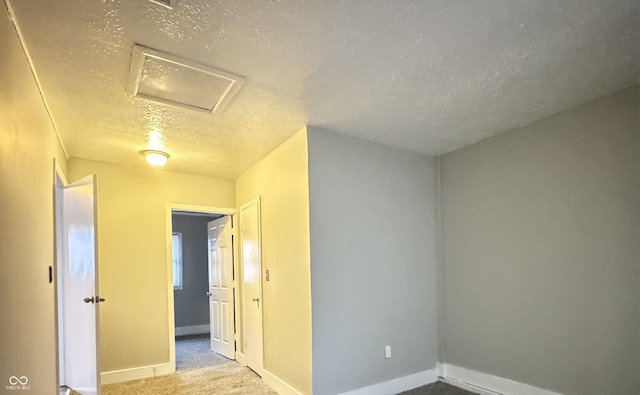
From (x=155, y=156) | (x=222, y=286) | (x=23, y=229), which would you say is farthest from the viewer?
(x=222, y=286)

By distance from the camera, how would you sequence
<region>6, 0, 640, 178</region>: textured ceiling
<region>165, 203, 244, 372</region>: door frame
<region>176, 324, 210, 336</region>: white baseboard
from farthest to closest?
<region>176, 324, 210, 336</region>: white baseboard < <region>165, 203, 244, 372</region>: door frame < <region>6, 0, 640, 178</region>: textured ceiling

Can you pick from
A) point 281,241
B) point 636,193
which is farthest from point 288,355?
point 636,193

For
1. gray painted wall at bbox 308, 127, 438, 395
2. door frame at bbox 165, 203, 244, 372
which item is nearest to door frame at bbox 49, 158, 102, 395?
door frame at bbox 165, 203, 244, 372

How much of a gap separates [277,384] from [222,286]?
194cm

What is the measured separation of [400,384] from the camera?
3.51 metres

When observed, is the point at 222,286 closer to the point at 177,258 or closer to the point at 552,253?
the point at 177,258

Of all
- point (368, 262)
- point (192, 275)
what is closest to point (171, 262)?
point (368, 262)

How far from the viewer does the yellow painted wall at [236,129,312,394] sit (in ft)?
10.4

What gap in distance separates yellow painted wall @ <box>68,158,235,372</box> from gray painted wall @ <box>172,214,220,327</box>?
260 centimetres

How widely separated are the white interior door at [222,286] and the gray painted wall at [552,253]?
8.96ft

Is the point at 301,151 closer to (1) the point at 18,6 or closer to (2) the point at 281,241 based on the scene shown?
(2) the point at 281,241

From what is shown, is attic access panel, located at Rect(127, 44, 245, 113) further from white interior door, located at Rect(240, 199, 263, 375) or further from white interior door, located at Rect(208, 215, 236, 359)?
white interior door, located at Rect(208, 215, 236, 359)

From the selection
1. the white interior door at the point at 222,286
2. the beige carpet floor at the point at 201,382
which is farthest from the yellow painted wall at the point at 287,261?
the white interior door at the point at 222,286

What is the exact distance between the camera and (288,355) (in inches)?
133
